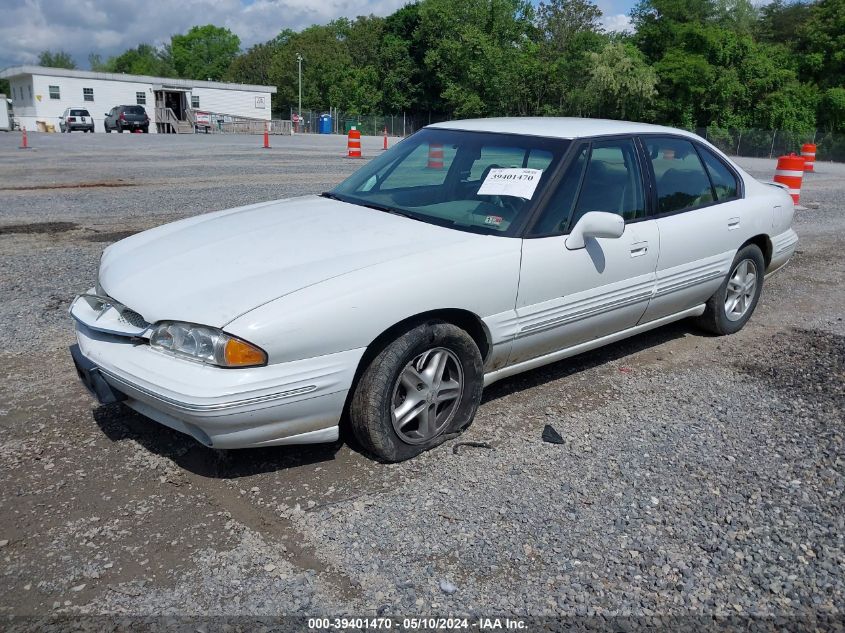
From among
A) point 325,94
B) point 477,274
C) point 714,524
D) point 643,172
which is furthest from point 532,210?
point 325,94

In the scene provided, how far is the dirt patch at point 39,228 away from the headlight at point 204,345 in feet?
21.6

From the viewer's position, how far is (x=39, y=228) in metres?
8.96

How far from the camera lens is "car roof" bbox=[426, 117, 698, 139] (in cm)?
441

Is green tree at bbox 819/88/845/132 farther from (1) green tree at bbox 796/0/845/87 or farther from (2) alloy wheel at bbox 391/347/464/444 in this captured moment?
(2) alloy wheel at bbox 391/347/464/444

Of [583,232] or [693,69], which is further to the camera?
[693,69]

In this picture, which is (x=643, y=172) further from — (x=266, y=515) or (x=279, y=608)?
(x=279, y=608)

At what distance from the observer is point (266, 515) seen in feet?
10.0

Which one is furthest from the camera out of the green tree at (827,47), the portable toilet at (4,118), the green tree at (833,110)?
the portable toilet at (4,118)

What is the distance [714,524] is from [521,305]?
1372 mm

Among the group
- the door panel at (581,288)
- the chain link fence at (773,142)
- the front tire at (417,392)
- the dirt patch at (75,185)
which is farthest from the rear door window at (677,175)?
the chain link fence at (773,142)

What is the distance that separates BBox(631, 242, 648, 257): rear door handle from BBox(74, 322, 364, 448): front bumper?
6.53ft

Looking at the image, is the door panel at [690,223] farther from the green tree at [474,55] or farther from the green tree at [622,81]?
the green tree at [474,55]

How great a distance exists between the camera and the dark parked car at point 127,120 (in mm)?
43969

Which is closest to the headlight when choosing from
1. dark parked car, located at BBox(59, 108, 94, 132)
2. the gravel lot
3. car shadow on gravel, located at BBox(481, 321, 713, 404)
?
the gravel lot
